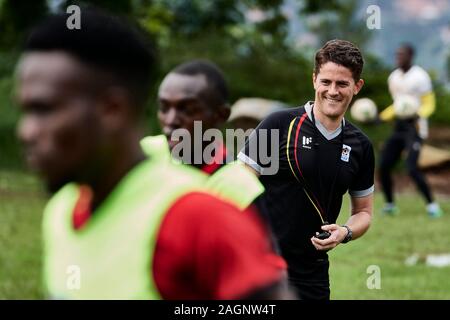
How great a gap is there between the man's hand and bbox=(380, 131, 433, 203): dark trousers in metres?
8.63

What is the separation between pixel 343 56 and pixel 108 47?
2.88 m

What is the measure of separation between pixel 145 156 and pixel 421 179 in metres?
11.3

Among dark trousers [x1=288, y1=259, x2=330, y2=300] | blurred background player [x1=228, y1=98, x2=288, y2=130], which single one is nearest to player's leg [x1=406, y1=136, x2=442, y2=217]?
blurred background player [x1=228, y1=98, x2=288, y2=130]

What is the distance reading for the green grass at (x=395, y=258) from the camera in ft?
27.0

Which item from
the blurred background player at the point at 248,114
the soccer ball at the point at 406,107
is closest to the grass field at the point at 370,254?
the soccer ball at the point at 406,107

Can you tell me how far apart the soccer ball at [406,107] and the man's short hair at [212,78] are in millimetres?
9147

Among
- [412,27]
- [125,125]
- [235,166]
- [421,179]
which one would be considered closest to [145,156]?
[125,125]

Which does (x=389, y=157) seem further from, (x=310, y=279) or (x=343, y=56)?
(x=310, y=279)

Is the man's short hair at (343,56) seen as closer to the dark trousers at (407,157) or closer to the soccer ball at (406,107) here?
the soccer ball at (406,107)

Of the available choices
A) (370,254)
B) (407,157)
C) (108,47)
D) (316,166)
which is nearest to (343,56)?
(316,166)

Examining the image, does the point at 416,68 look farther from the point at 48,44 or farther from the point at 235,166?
the point at 48,44

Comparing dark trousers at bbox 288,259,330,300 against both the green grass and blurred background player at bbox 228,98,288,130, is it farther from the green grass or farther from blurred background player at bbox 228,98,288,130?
blurred background player at bbox 228,98,288,130

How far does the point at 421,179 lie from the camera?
42.5ft

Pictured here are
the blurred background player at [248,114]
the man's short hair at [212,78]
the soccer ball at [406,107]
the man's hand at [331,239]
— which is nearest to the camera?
the man's short hair at [212,78]
